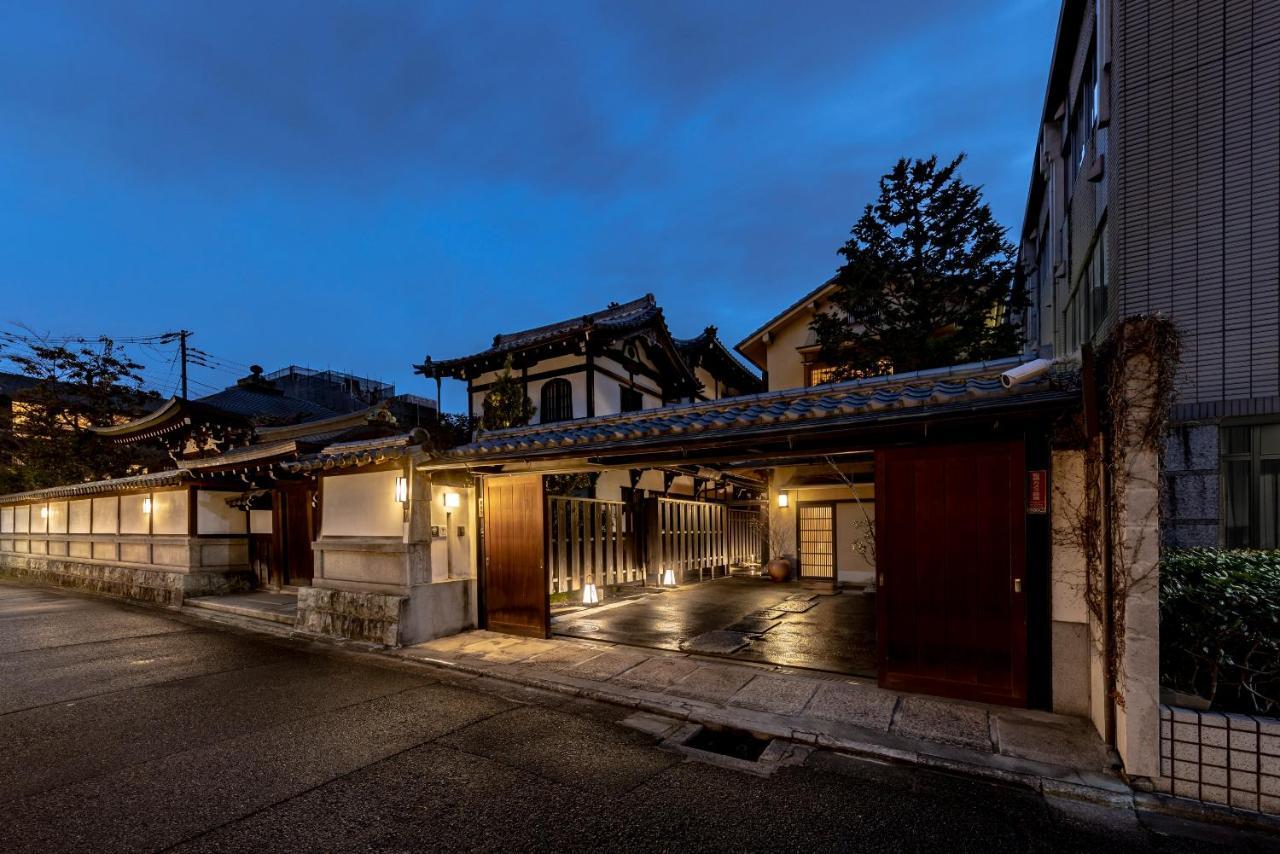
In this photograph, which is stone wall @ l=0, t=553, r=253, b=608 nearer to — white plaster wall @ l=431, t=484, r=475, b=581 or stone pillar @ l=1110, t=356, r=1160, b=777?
white plaster wall @ l=431, t=484, r=475, b=581

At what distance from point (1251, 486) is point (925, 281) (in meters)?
7.18

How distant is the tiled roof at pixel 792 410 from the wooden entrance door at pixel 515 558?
1.01m

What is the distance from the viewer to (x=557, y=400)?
19094 mm

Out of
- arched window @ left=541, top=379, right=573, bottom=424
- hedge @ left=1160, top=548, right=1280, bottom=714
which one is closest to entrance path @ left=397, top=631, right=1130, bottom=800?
hedge @ left=1160, top=548, right=1280, bottom=714

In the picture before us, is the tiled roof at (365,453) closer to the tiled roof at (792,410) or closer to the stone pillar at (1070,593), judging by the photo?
the tiled roof at (792,410)

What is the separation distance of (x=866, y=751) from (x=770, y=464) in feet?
20.1

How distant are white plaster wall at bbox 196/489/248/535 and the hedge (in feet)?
62.3

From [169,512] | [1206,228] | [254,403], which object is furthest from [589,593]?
[254,403]

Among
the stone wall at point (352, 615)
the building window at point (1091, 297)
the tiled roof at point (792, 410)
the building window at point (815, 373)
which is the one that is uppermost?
the building window at point (1091, 297)

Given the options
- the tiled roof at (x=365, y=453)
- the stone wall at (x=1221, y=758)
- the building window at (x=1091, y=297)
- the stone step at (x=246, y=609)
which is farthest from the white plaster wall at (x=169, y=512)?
the building window at (x=1091, y=297)

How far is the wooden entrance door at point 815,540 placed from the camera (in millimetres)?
16984

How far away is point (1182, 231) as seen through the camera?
28.3 feet

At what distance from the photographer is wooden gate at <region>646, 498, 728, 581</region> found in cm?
1566

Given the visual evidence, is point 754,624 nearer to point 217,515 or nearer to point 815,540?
point 815,540
